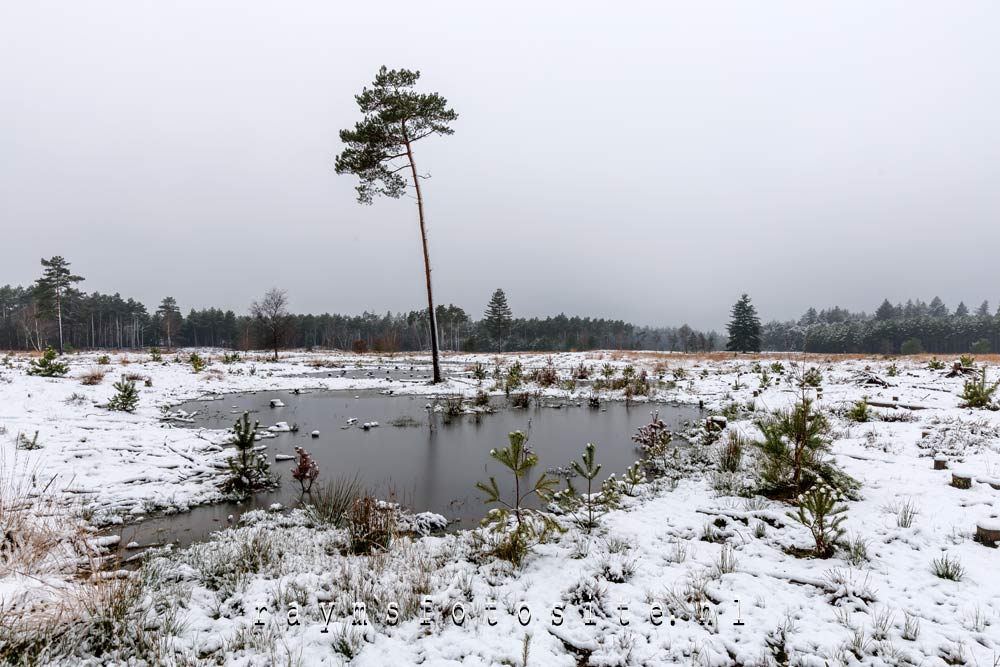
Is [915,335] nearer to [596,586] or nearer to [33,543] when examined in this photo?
[596,586]

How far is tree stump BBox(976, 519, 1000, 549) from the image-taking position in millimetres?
3951

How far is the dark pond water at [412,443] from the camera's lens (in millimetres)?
5555

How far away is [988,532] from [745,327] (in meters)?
72.1

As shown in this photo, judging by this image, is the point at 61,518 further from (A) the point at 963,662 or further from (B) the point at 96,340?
(B) the point at 96,340

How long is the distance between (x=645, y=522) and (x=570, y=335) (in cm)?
9961

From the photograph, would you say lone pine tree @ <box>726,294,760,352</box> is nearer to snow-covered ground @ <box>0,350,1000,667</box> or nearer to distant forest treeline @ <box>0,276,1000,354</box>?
distant forest treeline @ <box>0,276,1000,354</box>

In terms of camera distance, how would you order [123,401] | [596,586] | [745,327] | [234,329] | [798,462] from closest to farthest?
[596,586]
[798,462]
[123,401]
[745,327]
[234,329]

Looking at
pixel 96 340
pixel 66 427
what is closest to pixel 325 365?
pixel 66 427

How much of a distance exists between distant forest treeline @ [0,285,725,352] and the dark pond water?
147 feet

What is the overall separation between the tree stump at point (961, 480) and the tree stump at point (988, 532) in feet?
5.65

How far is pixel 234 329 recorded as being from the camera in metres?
95.6

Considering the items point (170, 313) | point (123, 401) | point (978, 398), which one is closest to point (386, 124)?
point (123, 401)

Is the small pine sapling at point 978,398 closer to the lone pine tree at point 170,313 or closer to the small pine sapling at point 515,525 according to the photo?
the small pine sapling at point 515,525

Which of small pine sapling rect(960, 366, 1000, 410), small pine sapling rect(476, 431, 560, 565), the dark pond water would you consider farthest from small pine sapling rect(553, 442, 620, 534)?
small pine sapling rect(960, 366, 1000, 410)
